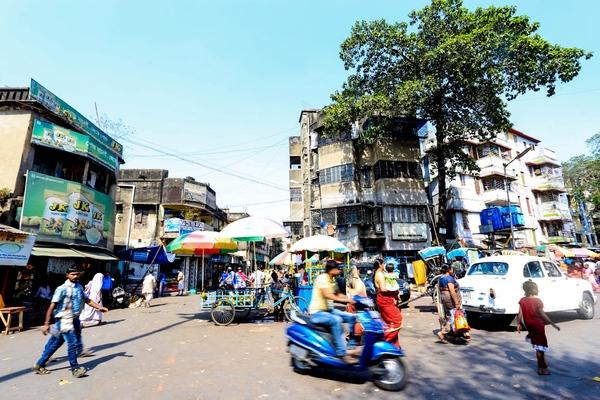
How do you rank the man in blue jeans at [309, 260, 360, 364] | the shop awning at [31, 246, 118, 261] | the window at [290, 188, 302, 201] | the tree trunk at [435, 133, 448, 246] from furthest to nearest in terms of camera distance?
1. the window at [290, 188, 302, 201]
2. the tree trunk at [435, 133, 448, 246]
3. the shop awning at [31, 246, 118, 261]
4. the man in blue jeans at [309, 260, 360, 364]

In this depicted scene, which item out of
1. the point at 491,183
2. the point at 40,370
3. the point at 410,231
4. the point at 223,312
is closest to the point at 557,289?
the point at 223,312

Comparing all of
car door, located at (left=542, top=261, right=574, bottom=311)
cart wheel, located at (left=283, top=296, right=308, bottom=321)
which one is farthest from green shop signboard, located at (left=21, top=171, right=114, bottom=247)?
car door, located at (left=542, top=261, right=574, bottom=311)

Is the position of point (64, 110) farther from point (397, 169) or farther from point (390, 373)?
point (397, 169)

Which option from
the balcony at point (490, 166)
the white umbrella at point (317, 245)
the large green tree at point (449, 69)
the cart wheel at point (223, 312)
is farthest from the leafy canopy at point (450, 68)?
the cart wheel at point (223, 312)

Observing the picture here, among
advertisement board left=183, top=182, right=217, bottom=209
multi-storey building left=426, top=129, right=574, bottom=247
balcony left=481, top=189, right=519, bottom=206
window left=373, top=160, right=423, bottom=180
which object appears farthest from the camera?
balcony left=481, top=189, right=519, bottom=206

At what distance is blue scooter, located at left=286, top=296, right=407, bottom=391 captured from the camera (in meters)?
5.15

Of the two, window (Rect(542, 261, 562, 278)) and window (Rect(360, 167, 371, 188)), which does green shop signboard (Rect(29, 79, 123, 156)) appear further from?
window (Rect(542, 261, 562, 278))

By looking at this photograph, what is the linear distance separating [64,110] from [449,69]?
23.7 metres

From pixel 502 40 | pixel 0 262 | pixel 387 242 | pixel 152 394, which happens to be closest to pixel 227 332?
pixel 152 394

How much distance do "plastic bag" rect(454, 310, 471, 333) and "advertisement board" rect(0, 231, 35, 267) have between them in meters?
14.4

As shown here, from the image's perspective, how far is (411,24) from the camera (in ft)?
82.5

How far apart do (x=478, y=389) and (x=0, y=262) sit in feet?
47.3

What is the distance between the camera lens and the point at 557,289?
9.88 metres

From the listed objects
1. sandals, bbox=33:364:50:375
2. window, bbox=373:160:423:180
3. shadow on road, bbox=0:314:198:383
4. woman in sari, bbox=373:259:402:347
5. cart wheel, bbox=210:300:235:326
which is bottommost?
shadow on road, bbox=0:314:198:383
